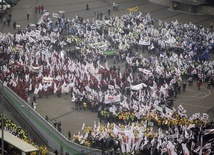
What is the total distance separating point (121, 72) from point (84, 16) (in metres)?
17.4

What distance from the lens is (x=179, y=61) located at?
2584 inches

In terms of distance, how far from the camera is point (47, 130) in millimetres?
53125

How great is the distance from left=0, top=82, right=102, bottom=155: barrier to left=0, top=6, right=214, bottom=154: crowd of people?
0.98 metres

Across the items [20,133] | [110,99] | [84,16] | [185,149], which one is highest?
[84,16]

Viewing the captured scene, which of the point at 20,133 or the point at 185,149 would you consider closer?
the point at 185,149

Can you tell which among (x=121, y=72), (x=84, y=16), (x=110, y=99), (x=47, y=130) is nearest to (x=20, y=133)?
(x=47, y=130)

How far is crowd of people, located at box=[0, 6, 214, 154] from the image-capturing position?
50.8 meters

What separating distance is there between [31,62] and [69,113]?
8.82 m

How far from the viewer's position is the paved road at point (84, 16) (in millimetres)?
57781

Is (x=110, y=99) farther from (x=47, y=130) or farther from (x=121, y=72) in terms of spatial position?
(x=121, y=72)

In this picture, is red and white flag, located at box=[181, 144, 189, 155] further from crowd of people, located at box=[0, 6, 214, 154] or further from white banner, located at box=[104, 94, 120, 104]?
white banner, located at box=[104, 94, 120, 104]

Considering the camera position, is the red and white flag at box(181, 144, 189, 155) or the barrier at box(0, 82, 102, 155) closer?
the red and white flag at box(181, 144, 189, 155)

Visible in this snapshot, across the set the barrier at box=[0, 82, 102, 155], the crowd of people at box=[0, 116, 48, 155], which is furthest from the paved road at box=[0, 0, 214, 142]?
the crowd of people at box=[0, 116, 48, 155]

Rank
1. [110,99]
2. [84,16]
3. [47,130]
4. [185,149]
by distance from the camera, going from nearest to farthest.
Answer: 1. [185,149]
2. [47,130]
3. [110,99]
4. [84,16]
